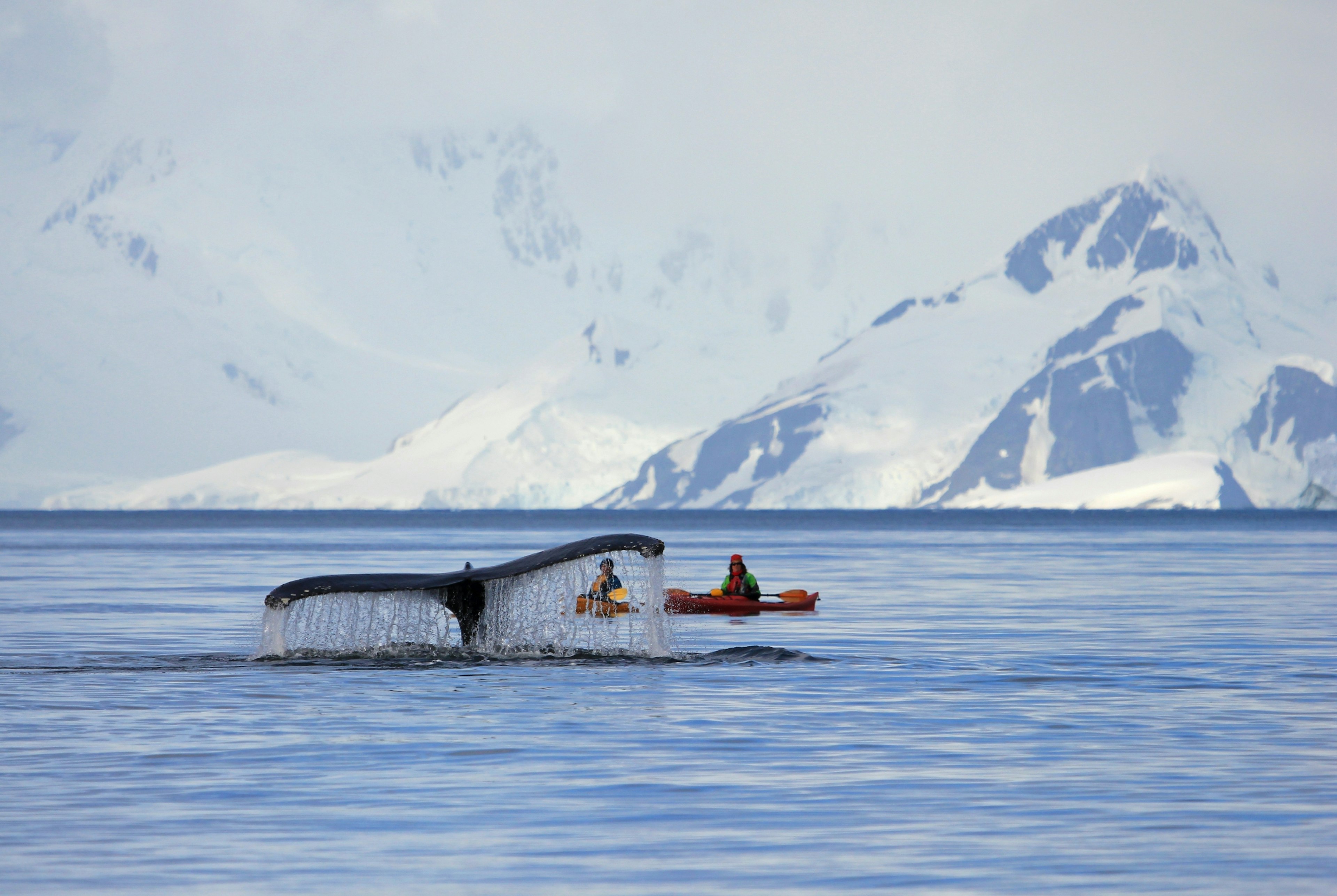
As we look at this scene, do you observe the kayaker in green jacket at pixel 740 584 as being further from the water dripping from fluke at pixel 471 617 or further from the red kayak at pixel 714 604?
the water dripping from fluke at pixel 471 617

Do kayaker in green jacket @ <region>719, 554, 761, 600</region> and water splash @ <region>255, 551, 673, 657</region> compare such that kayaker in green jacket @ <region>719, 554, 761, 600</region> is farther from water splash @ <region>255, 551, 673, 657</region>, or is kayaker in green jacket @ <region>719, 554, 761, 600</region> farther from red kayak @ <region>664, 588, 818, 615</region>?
water splash @ <region>255, 551, 673, 657</region>

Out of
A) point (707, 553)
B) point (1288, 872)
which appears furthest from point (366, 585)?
point (707, 553)

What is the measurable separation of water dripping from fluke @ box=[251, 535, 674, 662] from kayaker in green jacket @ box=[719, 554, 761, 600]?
6.67 metres

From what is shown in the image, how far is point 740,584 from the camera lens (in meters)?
46.0

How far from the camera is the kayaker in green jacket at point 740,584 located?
4544cm

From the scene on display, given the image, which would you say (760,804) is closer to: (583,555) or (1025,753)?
(1025,753)

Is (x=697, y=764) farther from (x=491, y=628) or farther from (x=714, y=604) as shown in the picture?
(x=714, y=604)

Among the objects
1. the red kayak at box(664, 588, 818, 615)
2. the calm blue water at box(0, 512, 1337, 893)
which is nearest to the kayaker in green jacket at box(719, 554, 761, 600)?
the red kayak at box(664, 588, 818, 615)

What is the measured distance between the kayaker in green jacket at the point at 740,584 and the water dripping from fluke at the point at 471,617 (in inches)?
263

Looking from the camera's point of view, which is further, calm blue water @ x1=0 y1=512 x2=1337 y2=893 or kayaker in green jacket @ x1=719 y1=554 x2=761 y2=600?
kayaker in green jacket @ x1=719 y1=554 x2=761 y2=600

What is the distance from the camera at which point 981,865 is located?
14344mm

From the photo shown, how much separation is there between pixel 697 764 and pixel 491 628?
1394 cm

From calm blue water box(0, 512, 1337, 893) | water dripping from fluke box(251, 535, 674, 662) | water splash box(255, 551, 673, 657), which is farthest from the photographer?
water splash box(255, 551, 673, 657)

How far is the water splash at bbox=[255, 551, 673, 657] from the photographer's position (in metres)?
29.9
